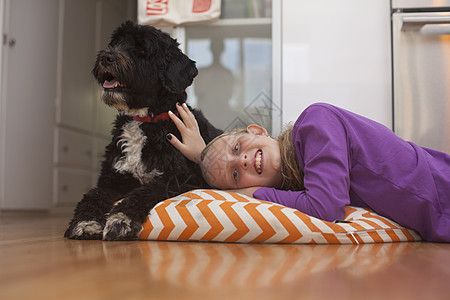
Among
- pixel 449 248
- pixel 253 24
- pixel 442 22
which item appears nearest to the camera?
pixel 449 248

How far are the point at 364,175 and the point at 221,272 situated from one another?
71 centimetres

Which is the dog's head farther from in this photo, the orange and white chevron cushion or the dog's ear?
the orange and white chevron cushion

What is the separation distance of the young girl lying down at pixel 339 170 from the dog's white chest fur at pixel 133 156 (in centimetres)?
20

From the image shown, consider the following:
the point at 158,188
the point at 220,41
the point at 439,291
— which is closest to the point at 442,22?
the point at 220,41

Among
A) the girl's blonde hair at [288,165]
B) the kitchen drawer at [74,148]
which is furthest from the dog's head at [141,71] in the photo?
the kitchen drawer at [74,148]

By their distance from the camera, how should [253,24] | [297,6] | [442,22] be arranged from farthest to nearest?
[253,24] < [297,6] < [442,22]

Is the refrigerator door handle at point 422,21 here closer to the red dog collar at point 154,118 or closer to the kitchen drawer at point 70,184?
the red dog collar at point 154,118

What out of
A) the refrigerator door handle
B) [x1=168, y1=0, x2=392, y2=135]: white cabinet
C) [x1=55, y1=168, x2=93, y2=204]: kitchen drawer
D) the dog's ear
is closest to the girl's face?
the dog's ear

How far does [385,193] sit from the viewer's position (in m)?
1.22

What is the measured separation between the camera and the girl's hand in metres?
1.42

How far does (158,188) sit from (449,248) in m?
0.79

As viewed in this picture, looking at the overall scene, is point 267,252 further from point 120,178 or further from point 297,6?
point 297,6

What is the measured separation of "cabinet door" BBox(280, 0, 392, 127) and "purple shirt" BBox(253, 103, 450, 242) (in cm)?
103

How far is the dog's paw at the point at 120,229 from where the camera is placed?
1138 mm
